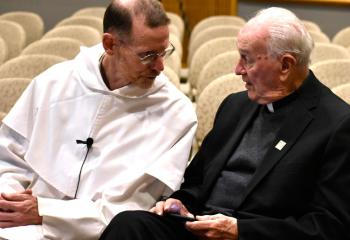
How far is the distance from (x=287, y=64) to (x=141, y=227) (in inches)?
28.9

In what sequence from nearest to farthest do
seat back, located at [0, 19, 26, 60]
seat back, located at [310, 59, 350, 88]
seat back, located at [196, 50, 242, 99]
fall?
seat back, located at [310, 59, 350, 88] < seat back, located at [196, 50, 242, 99] < seat back, located at [0, 19, 26, 60]

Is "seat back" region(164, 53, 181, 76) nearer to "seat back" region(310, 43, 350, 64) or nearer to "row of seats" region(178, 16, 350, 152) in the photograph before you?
"row of seats" region(178, 16, 350, 152)

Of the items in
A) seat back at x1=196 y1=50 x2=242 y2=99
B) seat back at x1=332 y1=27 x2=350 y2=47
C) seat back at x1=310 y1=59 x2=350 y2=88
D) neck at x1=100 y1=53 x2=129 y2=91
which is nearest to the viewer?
neck at x1=100 y1=53 x2=129 y2=91

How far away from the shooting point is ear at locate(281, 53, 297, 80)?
2180mm

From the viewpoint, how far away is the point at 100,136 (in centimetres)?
252

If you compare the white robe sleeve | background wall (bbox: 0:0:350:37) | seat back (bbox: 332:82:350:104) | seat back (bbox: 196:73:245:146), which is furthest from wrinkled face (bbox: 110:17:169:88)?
background wall (bbox: 0:0:350:37)

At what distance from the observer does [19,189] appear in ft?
8.26

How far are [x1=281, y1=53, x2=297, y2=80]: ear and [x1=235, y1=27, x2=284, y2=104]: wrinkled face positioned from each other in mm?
14

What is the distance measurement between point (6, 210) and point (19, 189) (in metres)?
0.17

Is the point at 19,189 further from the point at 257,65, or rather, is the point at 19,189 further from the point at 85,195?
the point at 257,65

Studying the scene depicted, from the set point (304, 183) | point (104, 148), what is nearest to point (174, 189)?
point (104, 148)

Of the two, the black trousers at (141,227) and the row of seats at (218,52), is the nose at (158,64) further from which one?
the row of seats at (218,52)

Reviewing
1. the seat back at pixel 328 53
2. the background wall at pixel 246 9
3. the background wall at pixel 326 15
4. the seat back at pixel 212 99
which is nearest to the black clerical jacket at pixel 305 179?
the seat back at pixel 212 99

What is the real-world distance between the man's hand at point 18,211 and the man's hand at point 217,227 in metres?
0.59
